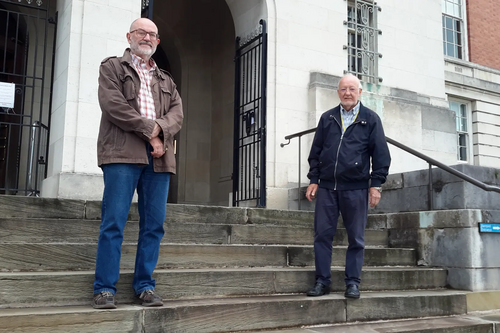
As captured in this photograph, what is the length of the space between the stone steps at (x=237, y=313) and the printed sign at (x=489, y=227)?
0.79 meters

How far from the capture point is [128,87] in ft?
13.3

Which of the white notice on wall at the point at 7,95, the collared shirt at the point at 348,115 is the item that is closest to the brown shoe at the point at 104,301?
the collared shirt at the point at 348,115

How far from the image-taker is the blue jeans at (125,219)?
3805 mm

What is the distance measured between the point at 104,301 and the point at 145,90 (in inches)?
61.7

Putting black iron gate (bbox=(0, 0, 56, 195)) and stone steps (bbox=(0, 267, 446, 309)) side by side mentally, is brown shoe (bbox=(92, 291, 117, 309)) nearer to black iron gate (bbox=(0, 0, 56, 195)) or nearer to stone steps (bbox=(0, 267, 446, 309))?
stone steps (bbox=(0, 267, 446, 309))

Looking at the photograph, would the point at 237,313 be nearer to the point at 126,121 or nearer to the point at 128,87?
the point at 126,121

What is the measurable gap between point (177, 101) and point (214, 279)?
59.6 inches

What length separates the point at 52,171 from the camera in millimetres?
7832

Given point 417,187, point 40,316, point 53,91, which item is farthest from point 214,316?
point 53,91

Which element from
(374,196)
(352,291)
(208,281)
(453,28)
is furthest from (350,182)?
(453,28)

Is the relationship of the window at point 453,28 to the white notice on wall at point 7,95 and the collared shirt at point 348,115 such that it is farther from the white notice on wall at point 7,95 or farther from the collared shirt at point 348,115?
the white notice on wall at point 7,95

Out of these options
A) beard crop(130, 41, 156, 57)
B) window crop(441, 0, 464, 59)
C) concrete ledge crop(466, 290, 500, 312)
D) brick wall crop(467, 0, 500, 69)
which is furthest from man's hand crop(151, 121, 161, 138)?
brick wall crop(467, 0, 500, 69)

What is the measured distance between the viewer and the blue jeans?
380cm

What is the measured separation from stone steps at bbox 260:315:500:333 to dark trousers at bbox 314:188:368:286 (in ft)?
1.45
